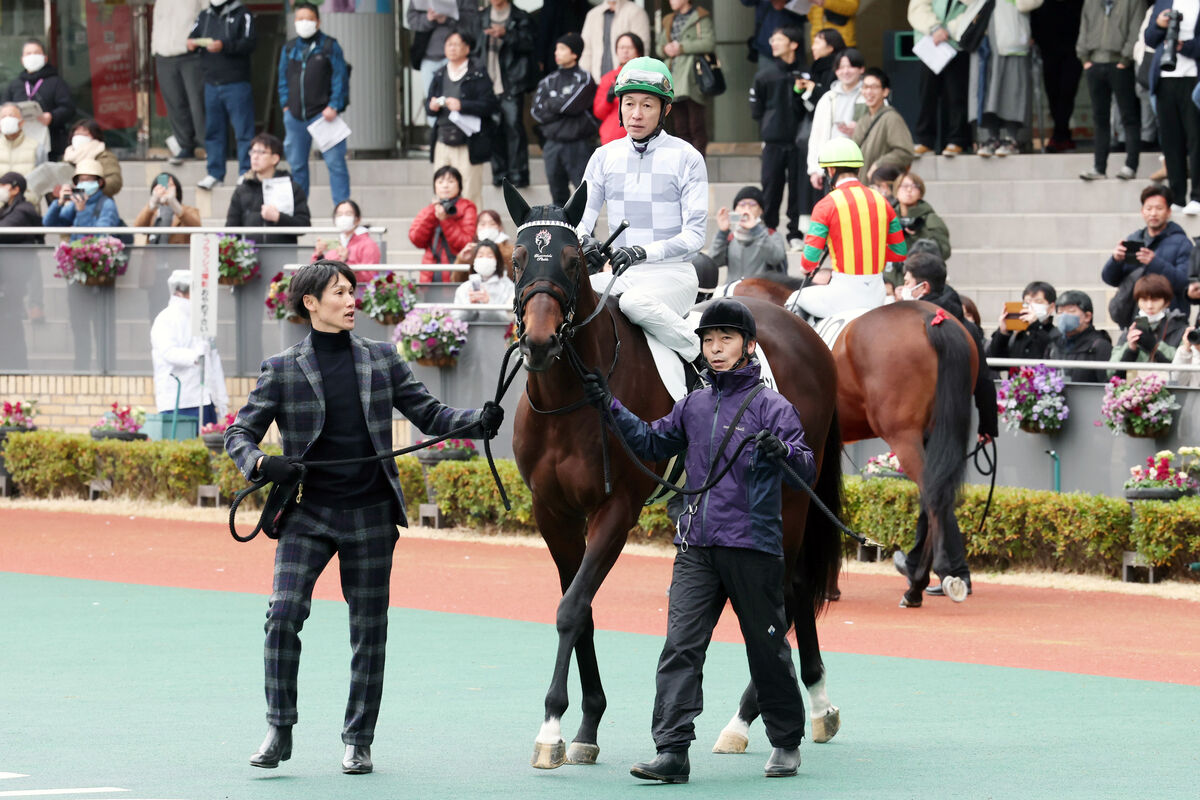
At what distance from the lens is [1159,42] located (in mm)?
14945

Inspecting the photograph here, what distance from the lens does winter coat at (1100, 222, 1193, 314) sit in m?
13.3

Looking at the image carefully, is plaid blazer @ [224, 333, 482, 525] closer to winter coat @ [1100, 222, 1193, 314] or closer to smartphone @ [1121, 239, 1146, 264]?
winter coat @ [1100, 222, 1193, 314]

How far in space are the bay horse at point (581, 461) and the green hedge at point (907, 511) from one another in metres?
1.12

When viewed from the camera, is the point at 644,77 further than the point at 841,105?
No

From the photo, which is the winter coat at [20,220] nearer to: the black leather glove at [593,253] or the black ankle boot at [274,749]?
the black leather glove at [593,253]

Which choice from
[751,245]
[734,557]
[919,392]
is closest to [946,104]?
[751,245]

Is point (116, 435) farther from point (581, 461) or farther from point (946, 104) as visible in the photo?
point (581, 461)

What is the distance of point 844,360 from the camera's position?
37.6ft

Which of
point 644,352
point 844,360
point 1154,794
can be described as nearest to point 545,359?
point 644,352

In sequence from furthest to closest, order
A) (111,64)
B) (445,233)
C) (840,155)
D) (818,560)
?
(111,64) < (445,233) < (840,155) < (818,560)

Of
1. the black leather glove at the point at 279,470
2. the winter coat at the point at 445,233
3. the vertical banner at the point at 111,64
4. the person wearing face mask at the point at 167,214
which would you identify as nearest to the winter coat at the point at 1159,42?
the winter coat at the point at 445,233

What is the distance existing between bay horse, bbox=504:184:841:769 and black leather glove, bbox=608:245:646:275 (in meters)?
0.17

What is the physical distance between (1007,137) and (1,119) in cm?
988

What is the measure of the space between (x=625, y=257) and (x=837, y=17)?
10.9 metres
